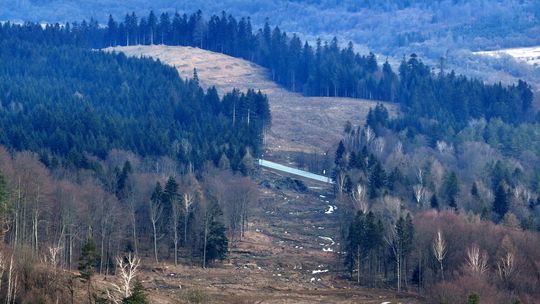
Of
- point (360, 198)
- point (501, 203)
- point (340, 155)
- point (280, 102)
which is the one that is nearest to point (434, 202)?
point (501, 203)

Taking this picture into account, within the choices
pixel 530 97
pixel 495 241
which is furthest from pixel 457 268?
pixel 530 97

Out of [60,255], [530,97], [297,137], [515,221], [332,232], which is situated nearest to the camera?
[60,255]

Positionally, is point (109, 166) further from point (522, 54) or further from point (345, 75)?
point (522, 54)

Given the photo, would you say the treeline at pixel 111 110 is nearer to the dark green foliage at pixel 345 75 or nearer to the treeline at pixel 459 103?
the dark green foliage at pixel 345 75

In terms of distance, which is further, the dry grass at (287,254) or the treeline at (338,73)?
the treeline at (338,73)

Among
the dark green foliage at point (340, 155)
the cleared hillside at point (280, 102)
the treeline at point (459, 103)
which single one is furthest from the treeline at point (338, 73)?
the dark green foliage at point (340, 155)

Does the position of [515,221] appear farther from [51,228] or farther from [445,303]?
[51,228]
